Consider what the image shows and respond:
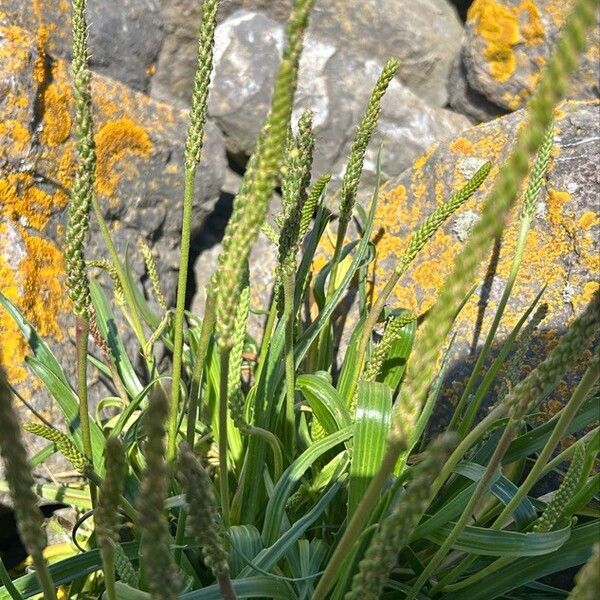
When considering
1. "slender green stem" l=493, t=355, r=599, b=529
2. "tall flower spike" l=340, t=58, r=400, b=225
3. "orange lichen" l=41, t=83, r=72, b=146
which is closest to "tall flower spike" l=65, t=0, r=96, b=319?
"tall flower spike" l=340, t=58, r=400, b=225

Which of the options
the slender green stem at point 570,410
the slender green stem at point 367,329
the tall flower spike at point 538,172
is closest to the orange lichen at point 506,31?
the tall flower spike at point 538,172

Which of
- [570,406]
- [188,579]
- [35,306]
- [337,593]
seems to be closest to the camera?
[570,406]

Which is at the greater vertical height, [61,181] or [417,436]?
[61,181]

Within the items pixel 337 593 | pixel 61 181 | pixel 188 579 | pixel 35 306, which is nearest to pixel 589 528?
pixel 337 593

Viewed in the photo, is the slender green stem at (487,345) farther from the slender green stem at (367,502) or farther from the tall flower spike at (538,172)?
the slender green stem at (367,502)

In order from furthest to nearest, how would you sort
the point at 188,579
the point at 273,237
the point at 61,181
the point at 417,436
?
the point at 61,181 → the point at 273,237 → the point at 417,436 → the point at 188,579

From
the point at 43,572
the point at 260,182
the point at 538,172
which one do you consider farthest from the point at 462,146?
the point at 43,572

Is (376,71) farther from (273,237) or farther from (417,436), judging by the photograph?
(417,436)

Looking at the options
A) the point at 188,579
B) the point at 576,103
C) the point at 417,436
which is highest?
the point at 576,103
